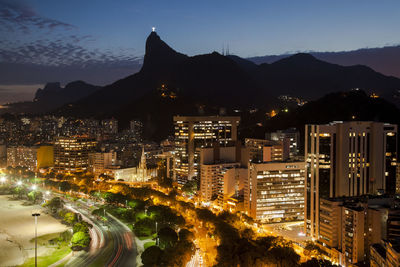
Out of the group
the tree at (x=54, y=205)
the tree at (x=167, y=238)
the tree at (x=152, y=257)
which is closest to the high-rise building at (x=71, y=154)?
the tree at (x=54, y=205)

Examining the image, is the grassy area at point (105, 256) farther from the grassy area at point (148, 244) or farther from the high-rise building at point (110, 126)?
the high-rise building at point (110, 126)

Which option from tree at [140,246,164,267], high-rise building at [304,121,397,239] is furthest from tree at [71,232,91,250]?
high-rise building at [304,121,397,239]

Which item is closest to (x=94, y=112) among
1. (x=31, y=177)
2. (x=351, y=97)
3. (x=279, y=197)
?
(x=31, y=177)

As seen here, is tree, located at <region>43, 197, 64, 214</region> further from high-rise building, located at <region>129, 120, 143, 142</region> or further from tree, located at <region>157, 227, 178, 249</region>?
high-rise building, located at <region>129, 120, 143, 142</region>

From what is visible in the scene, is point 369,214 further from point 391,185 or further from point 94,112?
point 94,112

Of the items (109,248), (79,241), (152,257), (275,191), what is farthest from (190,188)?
(152,257)

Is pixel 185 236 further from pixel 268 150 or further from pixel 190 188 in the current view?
pixel 268 150
